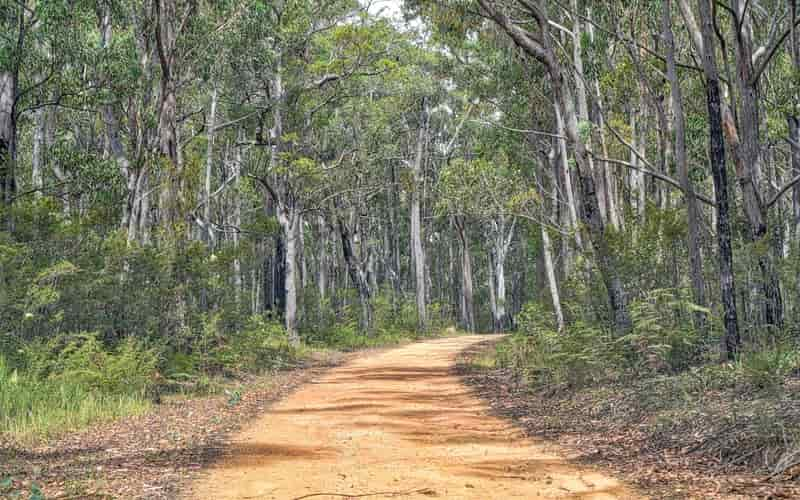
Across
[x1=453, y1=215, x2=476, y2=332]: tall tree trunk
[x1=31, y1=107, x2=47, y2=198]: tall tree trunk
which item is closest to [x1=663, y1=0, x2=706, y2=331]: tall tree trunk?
[x1=31, y1=107, x2=47, y2=198]: tall tree trunk

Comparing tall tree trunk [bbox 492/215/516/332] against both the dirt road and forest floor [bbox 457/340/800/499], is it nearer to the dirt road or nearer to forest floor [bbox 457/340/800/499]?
the dirt road

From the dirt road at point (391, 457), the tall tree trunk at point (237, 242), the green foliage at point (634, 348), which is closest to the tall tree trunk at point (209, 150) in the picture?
the tall tree trunk at point (237, 242)

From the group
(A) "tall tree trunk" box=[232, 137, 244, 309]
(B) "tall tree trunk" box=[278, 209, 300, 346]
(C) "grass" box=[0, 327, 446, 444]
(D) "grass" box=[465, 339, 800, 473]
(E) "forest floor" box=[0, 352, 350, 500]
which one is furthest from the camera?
(B) "tall tree trunk" box=[278, 209, 300, 346]

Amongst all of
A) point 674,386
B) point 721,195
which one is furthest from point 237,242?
point 674,386

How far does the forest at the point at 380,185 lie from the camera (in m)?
9.27

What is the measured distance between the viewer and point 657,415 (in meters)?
7.53

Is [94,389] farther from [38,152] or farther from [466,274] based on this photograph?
[466,274]

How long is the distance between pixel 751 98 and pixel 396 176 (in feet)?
102

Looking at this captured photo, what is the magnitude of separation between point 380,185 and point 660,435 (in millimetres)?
22949

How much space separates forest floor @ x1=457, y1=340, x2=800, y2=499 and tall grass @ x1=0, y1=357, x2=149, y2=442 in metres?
4.88

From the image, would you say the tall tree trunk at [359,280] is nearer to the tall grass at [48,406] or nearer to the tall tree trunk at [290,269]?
the tall tree trunk at [290,269]

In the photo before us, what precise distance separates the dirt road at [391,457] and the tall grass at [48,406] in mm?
1918

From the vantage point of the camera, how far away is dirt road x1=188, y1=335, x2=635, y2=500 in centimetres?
527

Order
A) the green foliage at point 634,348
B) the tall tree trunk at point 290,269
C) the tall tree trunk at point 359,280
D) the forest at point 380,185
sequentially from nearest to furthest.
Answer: the forest at point 380,185 < the green foliage at point 634,348 < the tall tree trunk at point 290,269 < the tall tree trunk at point 359,280
